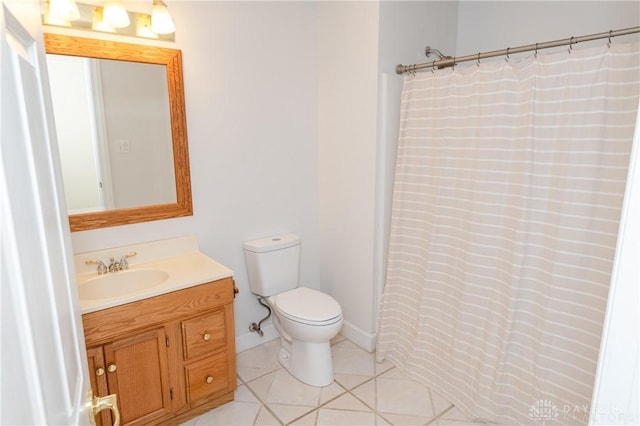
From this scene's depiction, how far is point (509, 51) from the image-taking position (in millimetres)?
1757

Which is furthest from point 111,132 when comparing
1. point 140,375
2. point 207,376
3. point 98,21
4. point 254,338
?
point 254,338

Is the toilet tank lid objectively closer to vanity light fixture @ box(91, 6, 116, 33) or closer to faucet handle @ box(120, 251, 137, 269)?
faucet handle @ box(120, 251, 137, 269)

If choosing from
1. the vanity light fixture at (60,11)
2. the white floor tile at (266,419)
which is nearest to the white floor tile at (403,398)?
the white floor tile at (266,419)

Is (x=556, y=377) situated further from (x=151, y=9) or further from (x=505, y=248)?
(x=151, y=9)

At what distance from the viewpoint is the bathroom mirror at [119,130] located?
5.97 feet

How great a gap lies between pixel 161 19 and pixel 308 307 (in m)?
1.70

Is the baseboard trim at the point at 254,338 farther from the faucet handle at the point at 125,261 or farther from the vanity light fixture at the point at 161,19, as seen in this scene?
the vanity light fixture at the point at 161,19

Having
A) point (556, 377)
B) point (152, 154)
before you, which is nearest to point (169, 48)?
point (152, 154)

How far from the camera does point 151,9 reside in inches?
77.2

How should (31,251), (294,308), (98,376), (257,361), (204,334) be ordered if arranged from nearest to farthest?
(31,251)
(98,376)
(204,334)
(294,308)
(257,361)

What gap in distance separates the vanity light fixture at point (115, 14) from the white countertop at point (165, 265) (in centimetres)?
111

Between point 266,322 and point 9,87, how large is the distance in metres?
2.47

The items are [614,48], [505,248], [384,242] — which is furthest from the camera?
[384,242]

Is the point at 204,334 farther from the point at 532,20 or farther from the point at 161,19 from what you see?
the point at 532,20
